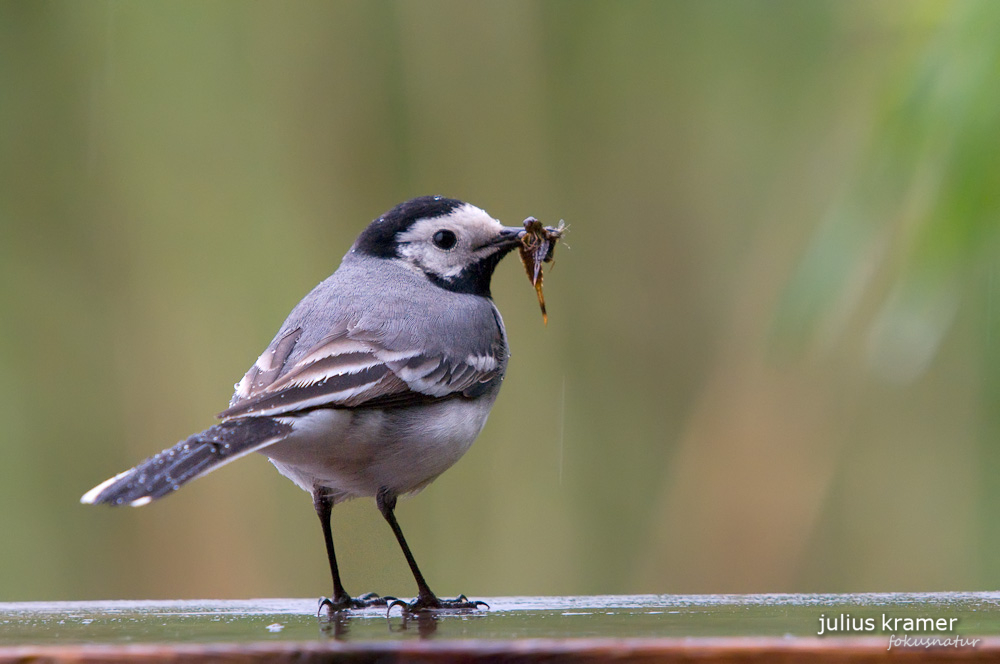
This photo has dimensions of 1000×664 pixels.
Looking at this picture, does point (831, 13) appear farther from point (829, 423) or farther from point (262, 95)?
point (262, 95)

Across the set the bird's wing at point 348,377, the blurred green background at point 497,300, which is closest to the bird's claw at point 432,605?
the bird's wing at point 348,377

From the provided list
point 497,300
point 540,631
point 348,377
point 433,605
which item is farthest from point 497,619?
point 497,300

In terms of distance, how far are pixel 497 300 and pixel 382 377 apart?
2.43 m

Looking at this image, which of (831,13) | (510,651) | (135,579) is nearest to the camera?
(510,651)

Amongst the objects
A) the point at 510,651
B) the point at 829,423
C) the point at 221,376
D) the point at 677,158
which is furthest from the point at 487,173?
the point at 510,651

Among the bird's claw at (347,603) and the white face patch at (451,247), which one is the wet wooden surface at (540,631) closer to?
the bird's claw at (347,603)

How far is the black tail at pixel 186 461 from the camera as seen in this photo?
2.36 meters

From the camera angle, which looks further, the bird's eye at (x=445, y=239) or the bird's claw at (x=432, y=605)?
the bird's eye at (x=445, y=239)

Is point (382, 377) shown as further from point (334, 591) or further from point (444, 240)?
point (444, 240)

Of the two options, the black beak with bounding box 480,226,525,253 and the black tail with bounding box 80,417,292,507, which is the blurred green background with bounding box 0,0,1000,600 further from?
the black tail with bounding box 80,417,292,507

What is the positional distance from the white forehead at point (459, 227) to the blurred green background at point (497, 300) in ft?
4.91

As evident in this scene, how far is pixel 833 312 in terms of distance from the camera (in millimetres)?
3355

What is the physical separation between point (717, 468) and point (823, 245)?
82.5 inches

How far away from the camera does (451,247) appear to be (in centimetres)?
376
